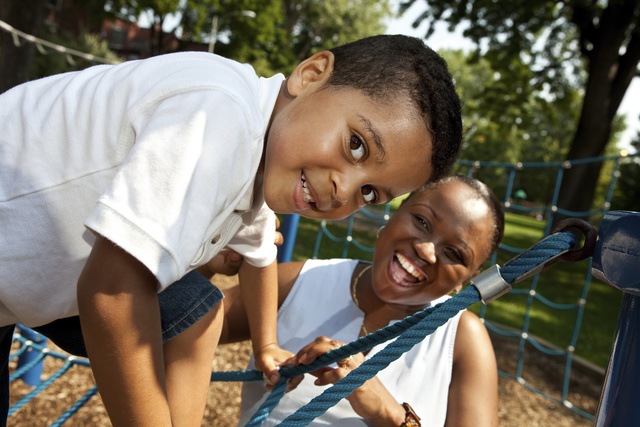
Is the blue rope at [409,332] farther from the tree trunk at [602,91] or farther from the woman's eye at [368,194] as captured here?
the tree trunk at [602,91]

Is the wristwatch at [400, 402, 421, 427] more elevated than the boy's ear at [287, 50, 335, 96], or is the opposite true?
the boy's ear at [287, 50, 335, 96]

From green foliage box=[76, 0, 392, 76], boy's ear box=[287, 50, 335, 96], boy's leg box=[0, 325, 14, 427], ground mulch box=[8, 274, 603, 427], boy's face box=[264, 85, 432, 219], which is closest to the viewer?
boy's face box=[264, 85, 432, 219]

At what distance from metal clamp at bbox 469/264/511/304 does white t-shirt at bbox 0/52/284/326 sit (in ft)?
1.57

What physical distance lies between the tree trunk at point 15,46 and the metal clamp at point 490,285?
12.0 m

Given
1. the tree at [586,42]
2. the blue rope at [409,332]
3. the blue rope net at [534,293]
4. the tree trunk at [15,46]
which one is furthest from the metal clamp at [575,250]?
the tree trunk at [15,46]

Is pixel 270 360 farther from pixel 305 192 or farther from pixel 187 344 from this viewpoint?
pixel 305 192

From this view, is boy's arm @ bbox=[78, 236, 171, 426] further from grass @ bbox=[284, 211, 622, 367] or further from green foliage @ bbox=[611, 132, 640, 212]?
green foliage @ bbox=[611, 132, 640, 212]

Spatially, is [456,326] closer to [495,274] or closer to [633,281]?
[495,274]

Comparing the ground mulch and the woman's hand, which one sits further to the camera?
the ground mulch

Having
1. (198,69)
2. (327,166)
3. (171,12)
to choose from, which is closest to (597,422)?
(327,166)

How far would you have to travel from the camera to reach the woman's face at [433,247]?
1894 millimetres

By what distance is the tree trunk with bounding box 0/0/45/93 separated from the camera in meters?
10.9

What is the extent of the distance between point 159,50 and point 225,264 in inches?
988

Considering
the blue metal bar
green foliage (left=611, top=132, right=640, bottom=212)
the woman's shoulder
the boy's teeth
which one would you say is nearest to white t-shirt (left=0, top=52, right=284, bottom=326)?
the boy's teeth
